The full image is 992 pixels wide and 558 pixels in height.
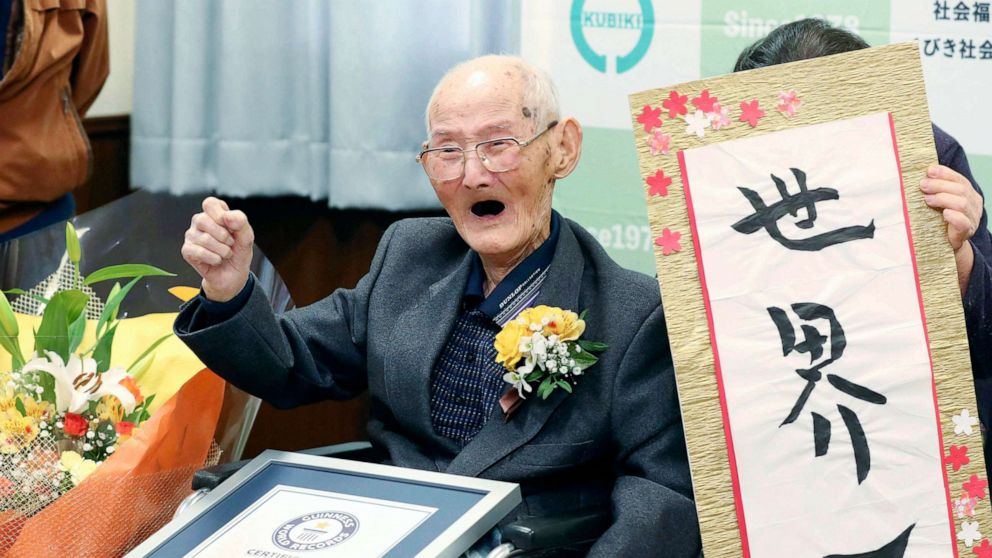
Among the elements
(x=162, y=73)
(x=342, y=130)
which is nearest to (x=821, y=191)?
(x=342, y=130)

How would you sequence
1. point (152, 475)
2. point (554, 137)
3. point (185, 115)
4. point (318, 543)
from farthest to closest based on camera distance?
point (185, 115) → point (554, 137) → point (152, 475) → point (318, 543)

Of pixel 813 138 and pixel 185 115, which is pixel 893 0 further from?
pixel 185 115

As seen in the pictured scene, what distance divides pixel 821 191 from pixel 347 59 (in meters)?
1.57

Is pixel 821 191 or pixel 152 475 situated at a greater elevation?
pixel 821 191

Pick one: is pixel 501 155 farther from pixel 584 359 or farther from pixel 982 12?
pixel 982 12

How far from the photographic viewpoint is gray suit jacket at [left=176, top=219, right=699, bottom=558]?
1.90m

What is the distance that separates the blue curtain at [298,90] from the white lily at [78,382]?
4.00 ft

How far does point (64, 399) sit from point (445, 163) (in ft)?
2.36

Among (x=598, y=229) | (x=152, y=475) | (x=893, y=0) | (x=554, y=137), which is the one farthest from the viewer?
(x=598, y=229)

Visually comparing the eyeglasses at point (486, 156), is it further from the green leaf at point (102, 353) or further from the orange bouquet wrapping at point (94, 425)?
the green leaf at point (102, 353)

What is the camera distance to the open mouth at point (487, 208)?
2037mm

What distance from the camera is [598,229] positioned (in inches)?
111

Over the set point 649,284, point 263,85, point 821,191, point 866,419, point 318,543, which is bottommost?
point 318,543

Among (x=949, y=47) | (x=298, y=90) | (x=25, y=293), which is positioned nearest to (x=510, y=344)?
(x=25, y=293)
